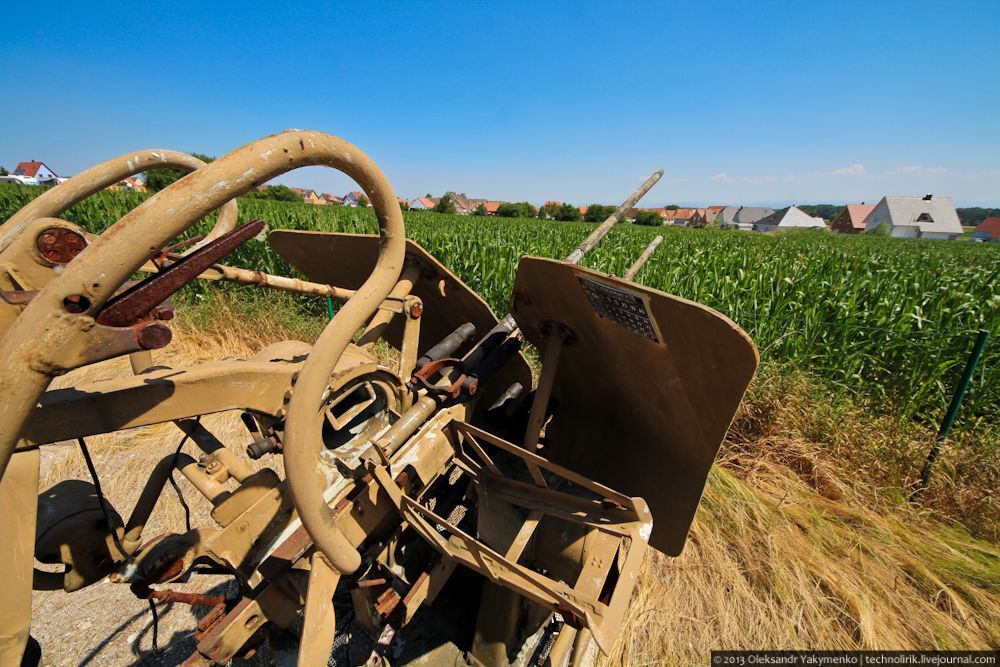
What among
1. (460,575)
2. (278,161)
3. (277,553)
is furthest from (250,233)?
(460,575)

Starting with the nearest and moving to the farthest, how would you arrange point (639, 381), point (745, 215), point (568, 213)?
point (639, 381), point (568, 213), point (745, 215)

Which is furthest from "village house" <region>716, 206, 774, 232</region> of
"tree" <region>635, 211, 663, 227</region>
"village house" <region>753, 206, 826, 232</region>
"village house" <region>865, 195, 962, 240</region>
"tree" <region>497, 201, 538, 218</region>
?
"tree" <region>497, 201, 538, 218</region>

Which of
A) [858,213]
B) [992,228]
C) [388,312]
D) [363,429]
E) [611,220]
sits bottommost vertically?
[363,429]

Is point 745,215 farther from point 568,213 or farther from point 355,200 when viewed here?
point 355,200

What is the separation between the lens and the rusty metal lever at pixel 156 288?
755 millimetres

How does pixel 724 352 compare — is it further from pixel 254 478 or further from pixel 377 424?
pixel 254 478

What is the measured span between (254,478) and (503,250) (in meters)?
6.00

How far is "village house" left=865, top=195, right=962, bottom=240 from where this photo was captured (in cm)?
6488

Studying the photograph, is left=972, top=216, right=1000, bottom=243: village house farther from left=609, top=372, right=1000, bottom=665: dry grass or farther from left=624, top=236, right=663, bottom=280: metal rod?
left=624, top=236, right=663, bottom=280: metal rod

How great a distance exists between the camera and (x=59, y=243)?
1044mm

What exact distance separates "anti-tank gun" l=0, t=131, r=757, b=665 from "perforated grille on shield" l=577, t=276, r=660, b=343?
0.01 metres

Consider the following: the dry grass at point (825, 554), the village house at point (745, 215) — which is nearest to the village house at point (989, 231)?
the village house at point (745, 215)

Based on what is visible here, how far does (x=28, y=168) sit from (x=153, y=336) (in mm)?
96228

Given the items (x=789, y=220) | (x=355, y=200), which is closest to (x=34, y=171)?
(x=355, y=200)
